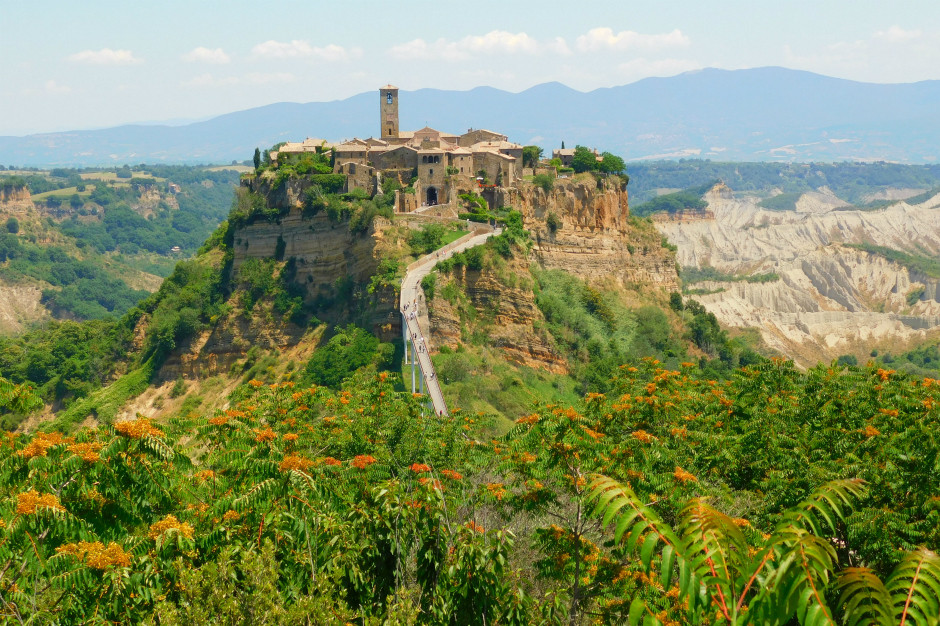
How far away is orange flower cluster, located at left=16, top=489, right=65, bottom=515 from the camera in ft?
36.2

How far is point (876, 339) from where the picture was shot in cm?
11144

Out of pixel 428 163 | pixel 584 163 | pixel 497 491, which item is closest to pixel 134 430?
pixel 497 491

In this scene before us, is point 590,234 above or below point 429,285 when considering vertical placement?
above

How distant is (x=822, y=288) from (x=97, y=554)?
5644 inches

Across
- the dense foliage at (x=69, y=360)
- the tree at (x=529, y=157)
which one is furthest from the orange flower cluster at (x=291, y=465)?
the tree at (x=529, y=157)

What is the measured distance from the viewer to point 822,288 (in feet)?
466

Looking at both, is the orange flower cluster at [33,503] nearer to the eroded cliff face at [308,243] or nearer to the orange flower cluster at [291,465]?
the orange flower cluster at [291,465]

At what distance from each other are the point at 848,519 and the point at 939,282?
446 ft

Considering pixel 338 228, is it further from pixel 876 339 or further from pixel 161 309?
pixel 876 339

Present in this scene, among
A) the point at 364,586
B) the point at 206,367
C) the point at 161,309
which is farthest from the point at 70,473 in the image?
the point at 161,309

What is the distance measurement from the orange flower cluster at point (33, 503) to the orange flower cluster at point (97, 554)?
21.2 inches

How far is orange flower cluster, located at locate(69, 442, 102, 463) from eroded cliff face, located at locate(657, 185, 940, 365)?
3786 inches

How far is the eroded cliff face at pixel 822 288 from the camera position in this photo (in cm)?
11112

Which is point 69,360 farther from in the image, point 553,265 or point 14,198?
point 14,198
